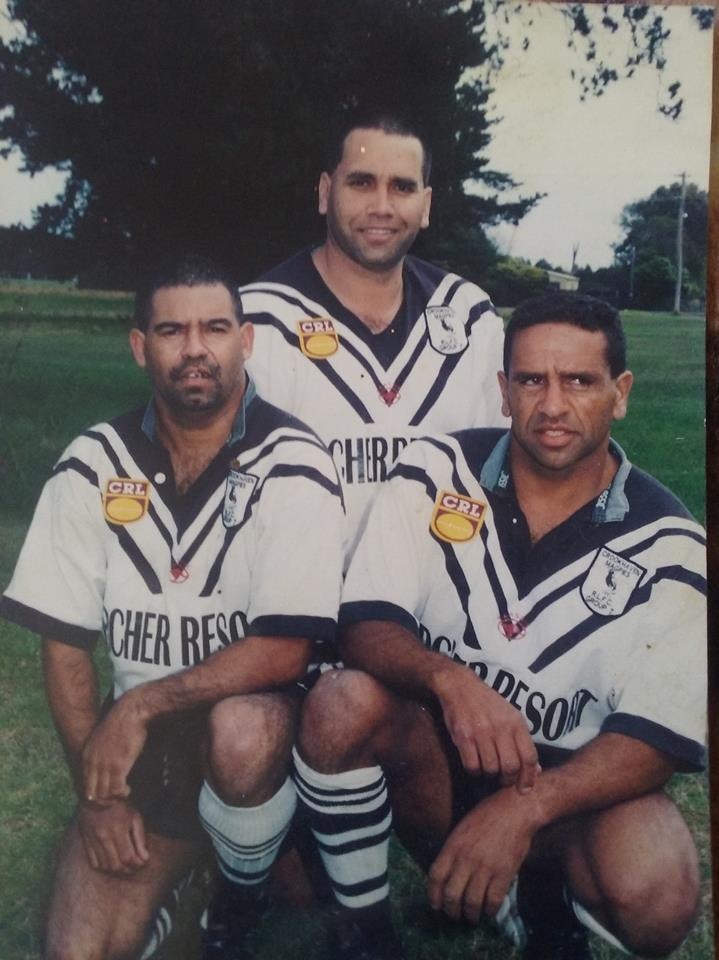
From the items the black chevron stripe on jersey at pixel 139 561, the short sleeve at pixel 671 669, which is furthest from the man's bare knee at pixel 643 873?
the black chevron stripe on jersey at pixel 139 561

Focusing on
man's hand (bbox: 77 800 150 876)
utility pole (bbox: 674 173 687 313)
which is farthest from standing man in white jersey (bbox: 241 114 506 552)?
man's hand (bbox: 77 800 150 876)

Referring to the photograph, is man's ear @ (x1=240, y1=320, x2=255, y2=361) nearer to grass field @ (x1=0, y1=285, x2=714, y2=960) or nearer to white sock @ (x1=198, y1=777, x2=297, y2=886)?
grass field @ (x1=0, y1=285, x2=714, y2=960)

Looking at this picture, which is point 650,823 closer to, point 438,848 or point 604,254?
point 438,848

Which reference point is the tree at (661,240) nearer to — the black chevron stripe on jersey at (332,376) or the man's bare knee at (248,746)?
the black chevron stripe on jersey at (332,376)

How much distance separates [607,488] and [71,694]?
126 centimetres

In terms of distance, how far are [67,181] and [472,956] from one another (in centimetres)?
194

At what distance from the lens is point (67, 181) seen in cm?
216

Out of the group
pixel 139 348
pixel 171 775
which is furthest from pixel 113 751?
pixel 139 348

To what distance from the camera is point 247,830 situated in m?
1.98

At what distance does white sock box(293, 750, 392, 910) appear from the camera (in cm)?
199

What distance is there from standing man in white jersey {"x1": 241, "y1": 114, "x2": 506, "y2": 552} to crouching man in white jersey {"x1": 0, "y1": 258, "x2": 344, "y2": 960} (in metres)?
0.07

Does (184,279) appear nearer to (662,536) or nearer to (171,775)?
(171,775)

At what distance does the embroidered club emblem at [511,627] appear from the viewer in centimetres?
198

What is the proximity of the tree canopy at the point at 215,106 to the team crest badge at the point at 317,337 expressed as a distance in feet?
0.55
